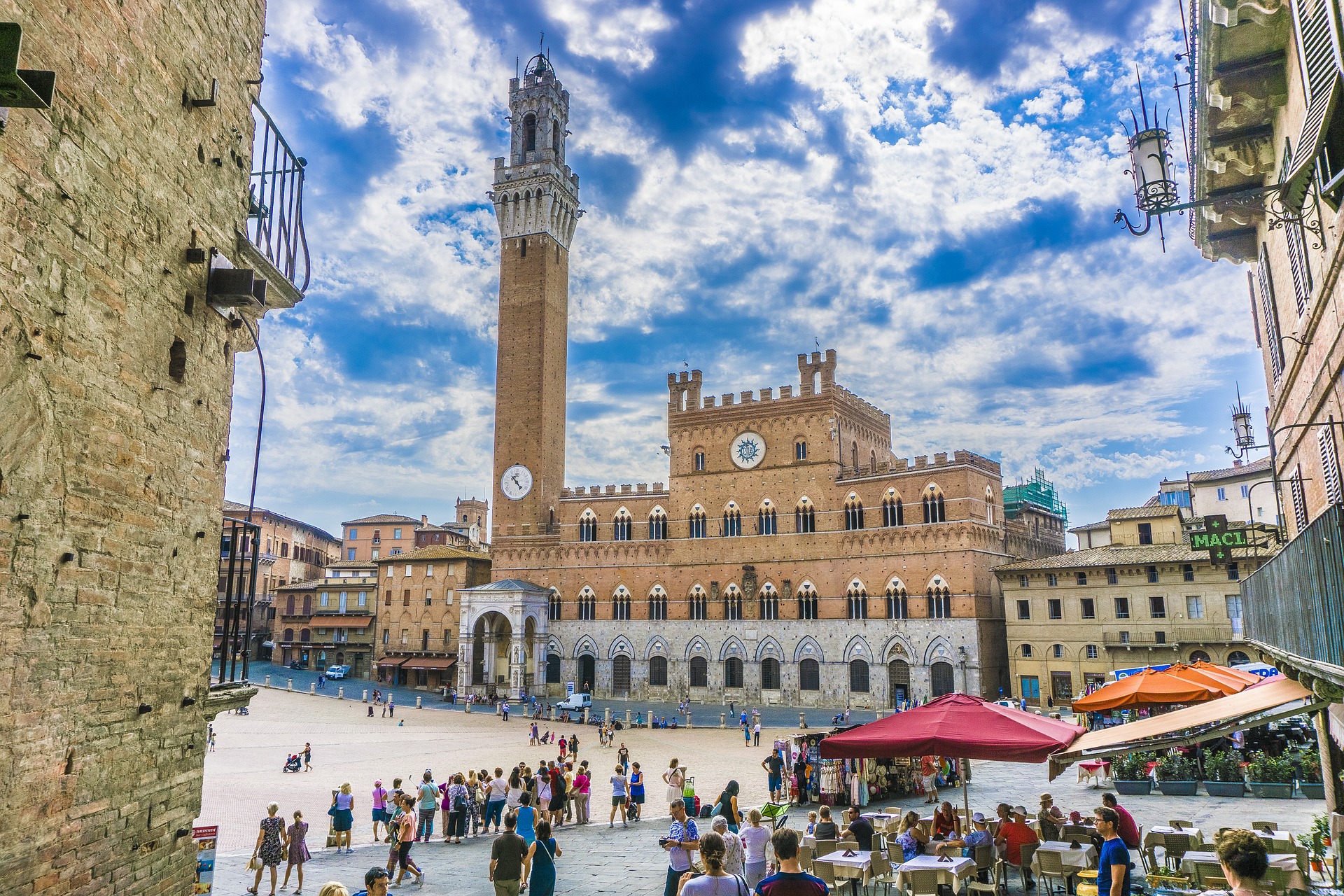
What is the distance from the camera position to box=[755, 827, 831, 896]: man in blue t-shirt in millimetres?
A: 4832

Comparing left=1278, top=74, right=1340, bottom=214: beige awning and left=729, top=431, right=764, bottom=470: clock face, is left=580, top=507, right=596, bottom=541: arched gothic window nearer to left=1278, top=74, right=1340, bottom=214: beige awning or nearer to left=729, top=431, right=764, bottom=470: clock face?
left=729, top=431, right=764, bottom=470: clock face

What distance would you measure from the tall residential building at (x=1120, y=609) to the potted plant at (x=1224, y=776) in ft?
60.8

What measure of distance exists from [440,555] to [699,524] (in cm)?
1729

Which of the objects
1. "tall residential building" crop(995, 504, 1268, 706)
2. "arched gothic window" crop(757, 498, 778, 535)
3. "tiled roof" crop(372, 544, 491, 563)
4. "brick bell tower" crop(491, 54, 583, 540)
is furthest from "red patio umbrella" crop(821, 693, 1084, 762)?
"tiled roof" crop(372, 544, 491, 563)

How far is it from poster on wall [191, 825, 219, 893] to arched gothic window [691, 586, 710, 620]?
1439 inches

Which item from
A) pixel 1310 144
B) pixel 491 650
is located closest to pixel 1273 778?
pixel 1310 144

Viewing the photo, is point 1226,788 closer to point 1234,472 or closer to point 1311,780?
point 1311,780

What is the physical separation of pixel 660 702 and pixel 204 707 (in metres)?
39.3

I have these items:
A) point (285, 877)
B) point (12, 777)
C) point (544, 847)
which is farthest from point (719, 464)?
point (12, 777)

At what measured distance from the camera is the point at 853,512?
4253 cm

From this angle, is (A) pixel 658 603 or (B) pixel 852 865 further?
(A) pixel 658 603

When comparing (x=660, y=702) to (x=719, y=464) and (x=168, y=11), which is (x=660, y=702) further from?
(x=168, y=11)

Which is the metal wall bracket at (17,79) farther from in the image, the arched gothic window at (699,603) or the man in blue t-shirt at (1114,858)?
the arched gothic window at (699,603)

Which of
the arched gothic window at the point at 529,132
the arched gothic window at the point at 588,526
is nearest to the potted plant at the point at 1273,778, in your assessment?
the arched gothic window at the point at 588,526
